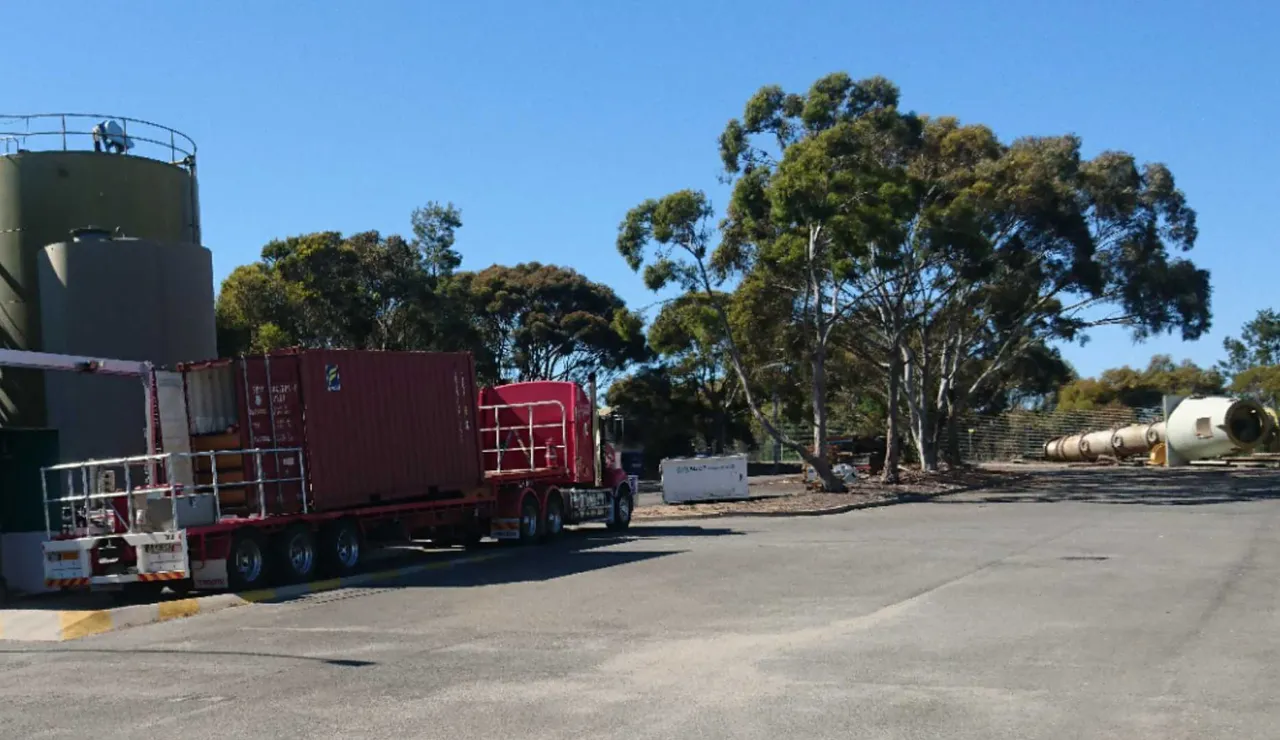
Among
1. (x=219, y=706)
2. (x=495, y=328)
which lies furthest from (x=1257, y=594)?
(x=495, y=328)

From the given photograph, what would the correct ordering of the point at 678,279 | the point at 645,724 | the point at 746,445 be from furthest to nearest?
the point at 746,445, the point at 678,279, the point at 645,724

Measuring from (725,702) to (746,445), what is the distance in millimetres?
61816

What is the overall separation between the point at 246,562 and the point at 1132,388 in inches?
3458

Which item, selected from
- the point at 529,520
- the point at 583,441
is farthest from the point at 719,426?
the point at 529,520

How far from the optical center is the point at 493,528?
2270cm

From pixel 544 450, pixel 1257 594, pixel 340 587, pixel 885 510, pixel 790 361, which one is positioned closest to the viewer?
pixel 1257 594

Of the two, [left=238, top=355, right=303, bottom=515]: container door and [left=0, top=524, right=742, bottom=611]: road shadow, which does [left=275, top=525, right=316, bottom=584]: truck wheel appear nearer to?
[left=238, top=355, right=303, bottom=515]: container door

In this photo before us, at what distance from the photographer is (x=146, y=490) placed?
16.0 m

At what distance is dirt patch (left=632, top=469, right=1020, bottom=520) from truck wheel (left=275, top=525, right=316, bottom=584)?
45.8 feet

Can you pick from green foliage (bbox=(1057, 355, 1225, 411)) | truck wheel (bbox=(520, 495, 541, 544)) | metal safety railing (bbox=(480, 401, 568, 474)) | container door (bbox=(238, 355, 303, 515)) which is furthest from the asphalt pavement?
green foliage (bbox=(1057, 355, 1225, 411))

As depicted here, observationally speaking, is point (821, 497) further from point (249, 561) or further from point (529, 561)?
point (249, 561)

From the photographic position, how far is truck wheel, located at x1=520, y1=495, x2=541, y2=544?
74.9ft

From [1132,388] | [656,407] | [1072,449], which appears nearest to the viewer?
[656,407]

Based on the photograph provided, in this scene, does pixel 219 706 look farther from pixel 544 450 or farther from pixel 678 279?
pixel 678 279
